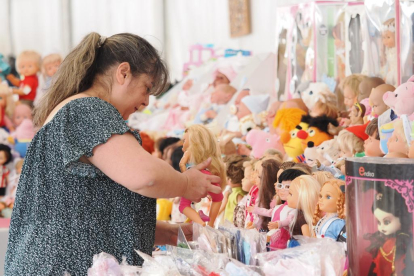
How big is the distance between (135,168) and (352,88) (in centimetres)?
200

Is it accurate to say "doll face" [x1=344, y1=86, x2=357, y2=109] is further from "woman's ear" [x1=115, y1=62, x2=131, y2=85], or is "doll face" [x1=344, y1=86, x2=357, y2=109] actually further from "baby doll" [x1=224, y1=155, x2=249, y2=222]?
"woman's ear" [x1=115, y1=62, x2=131, y2=85]

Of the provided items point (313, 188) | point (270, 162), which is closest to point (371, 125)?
point (270, 162)

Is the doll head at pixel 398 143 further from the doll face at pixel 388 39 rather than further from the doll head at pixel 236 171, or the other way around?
the doll face at pixel 388 39

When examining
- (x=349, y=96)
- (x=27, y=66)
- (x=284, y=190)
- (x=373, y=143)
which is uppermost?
(x=27, y=66)

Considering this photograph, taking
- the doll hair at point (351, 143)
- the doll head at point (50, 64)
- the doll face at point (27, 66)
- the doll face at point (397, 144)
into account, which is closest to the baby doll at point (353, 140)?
the doll hair at point (351, 143)

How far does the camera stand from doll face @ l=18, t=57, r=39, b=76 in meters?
5.76

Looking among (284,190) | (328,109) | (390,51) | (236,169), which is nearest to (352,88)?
(328,109)

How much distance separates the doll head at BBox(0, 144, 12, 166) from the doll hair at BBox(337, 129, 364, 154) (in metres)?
3.48

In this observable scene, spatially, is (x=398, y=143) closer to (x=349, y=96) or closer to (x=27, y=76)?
(x=349, y=96)

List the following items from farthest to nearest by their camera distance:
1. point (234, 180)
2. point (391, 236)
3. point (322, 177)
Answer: point (234, 180) → point (322, 177) → point (391, 236)

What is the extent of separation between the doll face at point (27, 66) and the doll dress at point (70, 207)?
452 centimetres

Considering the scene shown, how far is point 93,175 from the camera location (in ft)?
4.53

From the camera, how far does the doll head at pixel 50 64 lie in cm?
576

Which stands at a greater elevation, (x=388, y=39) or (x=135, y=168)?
(x=388, y=39)
